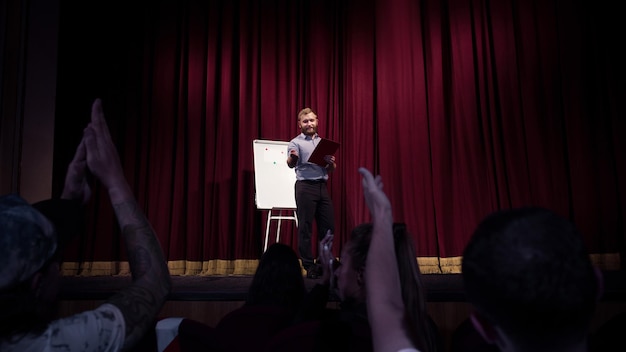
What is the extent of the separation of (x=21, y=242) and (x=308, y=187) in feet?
12.0

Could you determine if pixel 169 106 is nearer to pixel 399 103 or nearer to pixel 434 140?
pixel 399 103

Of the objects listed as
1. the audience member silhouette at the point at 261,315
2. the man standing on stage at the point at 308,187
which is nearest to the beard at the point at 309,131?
the man standing on stage at the point at 308,187

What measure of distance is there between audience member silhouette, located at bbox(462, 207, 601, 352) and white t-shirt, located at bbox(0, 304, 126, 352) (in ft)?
2.03

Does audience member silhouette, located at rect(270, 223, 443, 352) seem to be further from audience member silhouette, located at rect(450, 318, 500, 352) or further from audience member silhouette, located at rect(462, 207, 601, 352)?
audience member silhouette, located at rect(462, 207, 601, 352)

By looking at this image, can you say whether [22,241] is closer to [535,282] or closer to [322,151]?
[535,282]

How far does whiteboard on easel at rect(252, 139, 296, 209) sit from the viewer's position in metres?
4.86

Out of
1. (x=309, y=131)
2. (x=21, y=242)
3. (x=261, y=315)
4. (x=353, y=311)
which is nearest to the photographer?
(x=21, y=242)

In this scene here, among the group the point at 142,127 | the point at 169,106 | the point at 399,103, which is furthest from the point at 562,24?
the point at 142,127

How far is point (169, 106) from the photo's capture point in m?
5.52

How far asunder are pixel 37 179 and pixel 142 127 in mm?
1405

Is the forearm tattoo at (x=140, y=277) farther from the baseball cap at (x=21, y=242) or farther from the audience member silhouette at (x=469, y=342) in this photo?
the audience member silhouette at (x=469, y=342)

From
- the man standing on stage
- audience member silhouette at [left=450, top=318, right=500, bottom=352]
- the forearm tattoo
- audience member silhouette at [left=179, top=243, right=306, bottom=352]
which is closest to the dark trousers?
the man standing on stage

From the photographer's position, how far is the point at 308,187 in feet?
14.5

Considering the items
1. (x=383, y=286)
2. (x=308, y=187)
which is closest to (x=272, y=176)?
(x=308, y=187)
